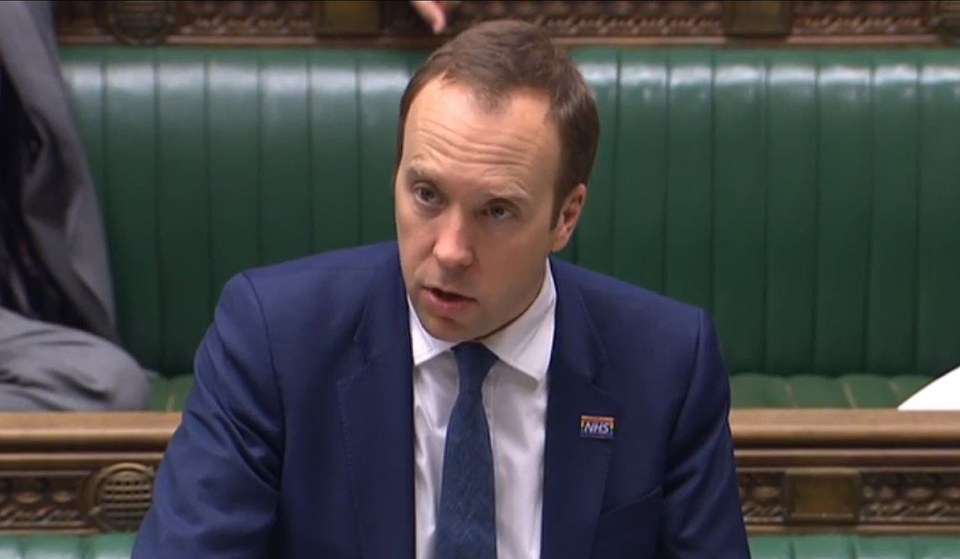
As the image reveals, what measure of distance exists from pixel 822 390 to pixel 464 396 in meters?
1.26

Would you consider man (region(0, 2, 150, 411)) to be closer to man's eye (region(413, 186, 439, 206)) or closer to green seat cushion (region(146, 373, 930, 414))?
green seat cushion (region(146, 373, 930, 414))

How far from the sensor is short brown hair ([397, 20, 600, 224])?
1226 mm

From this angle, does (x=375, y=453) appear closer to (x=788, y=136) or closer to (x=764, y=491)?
(x=764, y=491)

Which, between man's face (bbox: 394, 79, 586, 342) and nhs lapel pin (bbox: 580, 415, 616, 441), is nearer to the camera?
man's face (bbox: 394, 79, 586, 342)

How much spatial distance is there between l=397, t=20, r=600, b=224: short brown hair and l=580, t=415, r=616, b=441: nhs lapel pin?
172mm

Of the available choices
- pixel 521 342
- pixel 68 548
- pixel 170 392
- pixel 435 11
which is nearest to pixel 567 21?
pixel 435 11

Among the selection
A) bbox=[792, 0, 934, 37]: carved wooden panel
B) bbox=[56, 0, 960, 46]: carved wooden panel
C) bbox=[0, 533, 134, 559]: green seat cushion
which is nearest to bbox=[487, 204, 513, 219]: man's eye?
bbox=[0, 533, 134, 559]: green seat cushion

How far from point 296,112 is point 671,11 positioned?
0.56 meters

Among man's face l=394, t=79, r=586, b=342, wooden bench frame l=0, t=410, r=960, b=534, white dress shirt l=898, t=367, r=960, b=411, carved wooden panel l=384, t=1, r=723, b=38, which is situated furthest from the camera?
carved wooden panel l=384, t=1, r=723, b=38

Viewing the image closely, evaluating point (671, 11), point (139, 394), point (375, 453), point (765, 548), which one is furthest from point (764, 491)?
point (671, 11)

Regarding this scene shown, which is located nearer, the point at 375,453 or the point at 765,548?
the point at 375,453

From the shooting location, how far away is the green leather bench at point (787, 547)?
1738 millimetres

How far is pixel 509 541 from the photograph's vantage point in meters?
1.37

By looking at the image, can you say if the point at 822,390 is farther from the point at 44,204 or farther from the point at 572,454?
the point at 572,454
